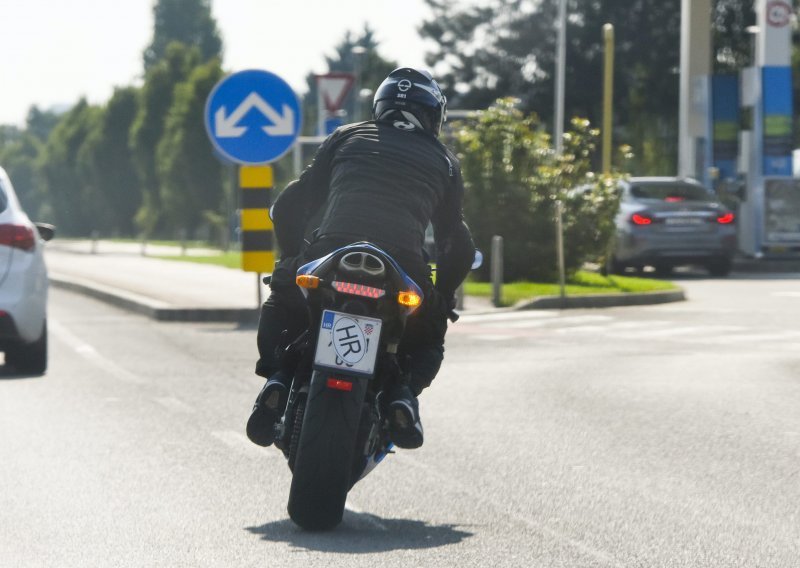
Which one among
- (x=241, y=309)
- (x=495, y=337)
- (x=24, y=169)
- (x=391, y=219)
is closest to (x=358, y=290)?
(x=391, y=219)

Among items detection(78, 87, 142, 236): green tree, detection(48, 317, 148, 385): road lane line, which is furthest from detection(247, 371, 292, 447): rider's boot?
detection(78, 87, 142, 236): green tree

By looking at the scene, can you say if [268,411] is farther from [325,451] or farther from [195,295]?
[195,295]

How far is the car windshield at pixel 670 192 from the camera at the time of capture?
1029 inches

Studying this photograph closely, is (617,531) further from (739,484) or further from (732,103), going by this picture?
(732,103)

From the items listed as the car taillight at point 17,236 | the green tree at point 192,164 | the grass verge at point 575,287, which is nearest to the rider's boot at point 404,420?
the car taillight at point 17,236

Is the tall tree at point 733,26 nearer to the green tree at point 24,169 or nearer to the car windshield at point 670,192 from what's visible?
the car windshield at point 670,192

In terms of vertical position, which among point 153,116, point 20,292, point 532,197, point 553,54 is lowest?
point 20,292

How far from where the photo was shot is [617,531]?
6.19 metres

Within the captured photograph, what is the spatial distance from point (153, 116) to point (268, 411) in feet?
228

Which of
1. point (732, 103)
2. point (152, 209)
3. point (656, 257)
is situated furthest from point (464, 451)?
point (152, 209)

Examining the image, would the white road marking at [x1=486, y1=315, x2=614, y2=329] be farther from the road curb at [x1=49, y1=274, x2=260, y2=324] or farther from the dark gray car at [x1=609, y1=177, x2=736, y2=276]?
the dark gray car at [x1=609, y1=177, x2=736, y2=276]

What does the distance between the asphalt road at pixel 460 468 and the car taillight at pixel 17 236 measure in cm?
90

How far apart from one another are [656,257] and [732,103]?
965cm

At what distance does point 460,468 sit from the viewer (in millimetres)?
7746
